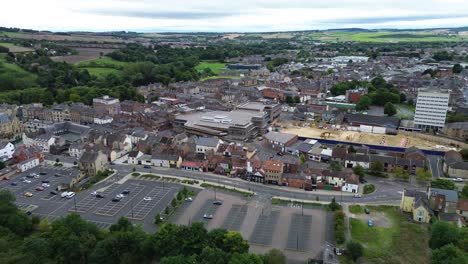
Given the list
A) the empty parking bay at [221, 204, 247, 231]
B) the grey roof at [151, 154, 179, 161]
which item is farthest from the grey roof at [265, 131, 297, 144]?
the empty parking bay at [221, 204, 247, 231]

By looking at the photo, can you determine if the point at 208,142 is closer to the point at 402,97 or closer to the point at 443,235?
the point at 443,235

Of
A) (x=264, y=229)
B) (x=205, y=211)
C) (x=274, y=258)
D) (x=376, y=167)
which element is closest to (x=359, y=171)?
(x=376, y=167)

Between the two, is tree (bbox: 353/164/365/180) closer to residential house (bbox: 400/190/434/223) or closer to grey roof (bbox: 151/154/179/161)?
residential house (bbox: 400/190/434/223)

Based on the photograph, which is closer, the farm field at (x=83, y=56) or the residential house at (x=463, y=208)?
the residential house at (x=463, y=208)

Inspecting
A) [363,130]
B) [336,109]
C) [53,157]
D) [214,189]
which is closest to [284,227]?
[214,189]

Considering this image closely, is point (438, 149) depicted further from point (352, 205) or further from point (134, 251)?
point (134, 251)

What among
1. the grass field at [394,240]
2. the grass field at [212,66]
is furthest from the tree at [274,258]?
the grass field at [212,66]

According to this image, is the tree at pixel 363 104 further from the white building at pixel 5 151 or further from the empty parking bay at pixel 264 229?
the white building at pixel 5 151
